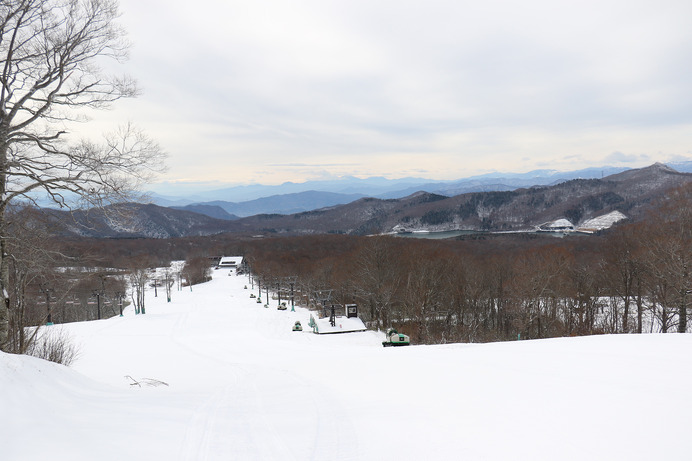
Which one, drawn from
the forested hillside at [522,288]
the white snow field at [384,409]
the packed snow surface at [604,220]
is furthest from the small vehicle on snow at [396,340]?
the packed snow surface at [604,220]

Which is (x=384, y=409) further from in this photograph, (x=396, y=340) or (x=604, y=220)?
(x=604, y=220)

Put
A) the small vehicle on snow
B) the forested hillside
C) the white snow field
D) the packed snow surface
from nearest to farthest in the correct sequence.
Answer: the white snow field → the small vehicle on snow → the forested hillside → the packed snow surface

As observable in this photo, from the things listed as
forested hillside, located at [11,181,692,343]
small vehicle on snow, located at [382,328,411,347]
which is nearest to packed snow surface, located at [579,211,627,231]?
forested hillside, located at [11,181,692,343]

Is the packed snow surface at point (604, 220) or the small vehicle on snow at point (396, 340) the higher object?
the packed snow surface at point (604, 220)

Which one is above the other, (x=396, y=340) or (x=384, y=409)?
(x=384, y=409)

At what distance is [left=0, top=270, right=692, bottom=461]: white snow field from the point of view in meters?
5.09

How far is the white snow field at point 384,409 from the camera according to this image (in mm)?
5090

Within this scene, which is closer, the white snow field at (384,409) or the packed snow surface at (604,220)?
the white snow field at (384,409)

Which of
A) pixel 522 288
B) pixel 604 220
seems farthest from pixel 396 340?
pixel 604 220

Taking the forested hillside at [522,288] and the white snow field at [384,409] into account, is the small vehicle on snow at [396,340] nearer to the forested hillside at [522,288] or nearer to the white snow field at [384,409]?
the forested hillside at [522,288]

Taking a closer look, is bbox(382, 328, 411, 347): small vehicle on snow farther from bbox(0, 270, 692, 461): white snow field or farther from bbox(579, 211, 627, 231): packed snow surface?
bbox(579, 211, 627, 231): packed snow surface

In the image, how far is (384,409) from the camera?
7.04 meters

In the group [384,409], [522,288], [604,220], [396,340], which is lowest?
[396,340]

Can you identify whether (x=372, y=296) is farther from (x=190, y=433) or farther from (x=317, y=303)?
(x=190, y=433)
